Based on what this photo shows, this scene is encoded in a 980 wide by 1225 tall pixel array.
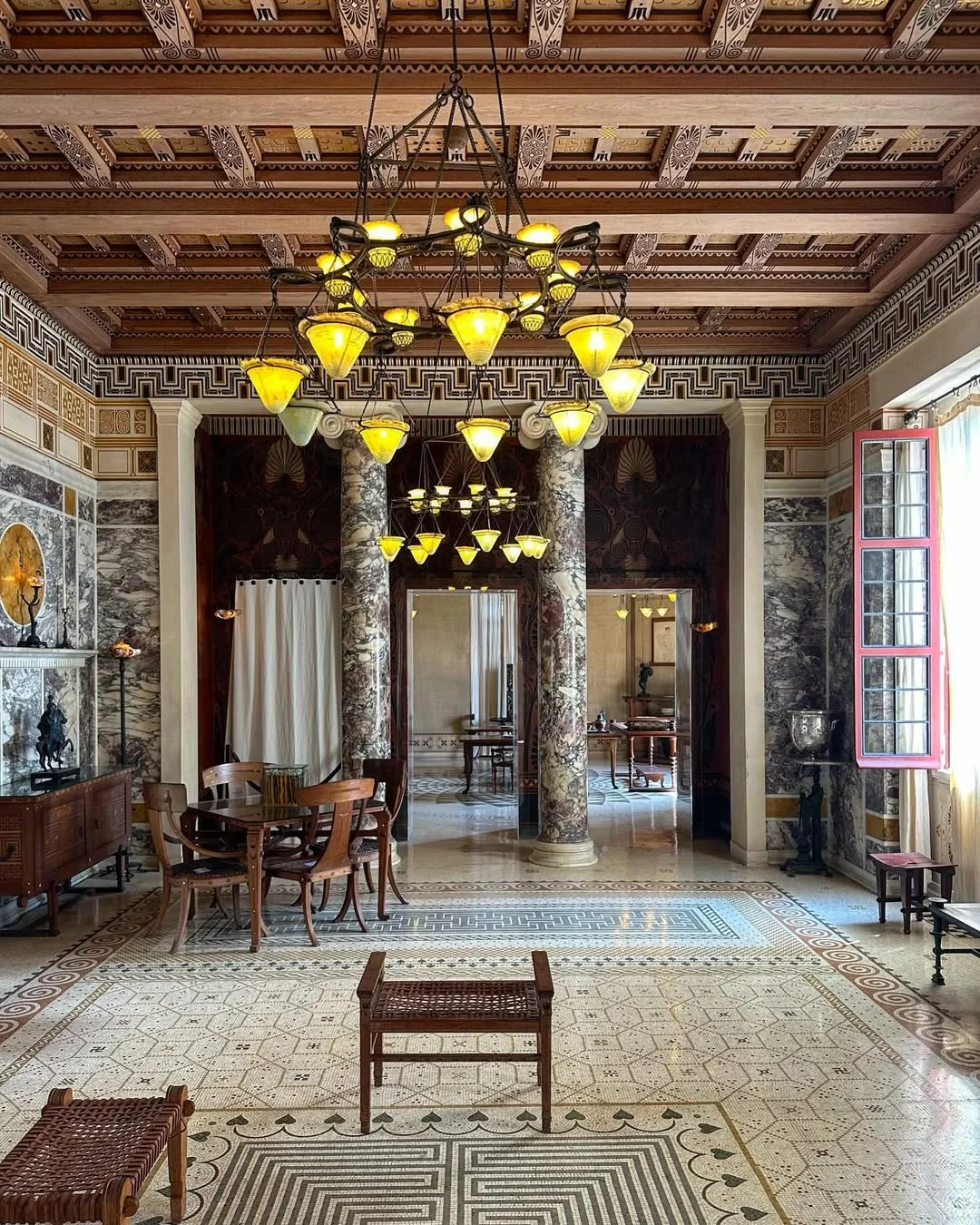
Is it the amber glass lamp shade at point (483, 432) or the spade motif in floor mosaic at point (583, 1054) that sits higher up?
the amber glass lamp shade at point (483, 432)

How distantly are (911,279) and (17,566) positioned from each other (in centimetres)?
656

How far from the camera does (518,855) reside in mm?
8852

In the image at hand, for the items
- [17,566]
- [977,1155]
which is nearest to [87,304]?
[17,566]

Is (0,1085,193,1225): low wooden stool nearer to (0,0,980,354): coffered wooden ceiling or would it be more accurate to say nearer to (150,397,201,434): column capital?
(0,0,980,354): coffered wooden ceiling

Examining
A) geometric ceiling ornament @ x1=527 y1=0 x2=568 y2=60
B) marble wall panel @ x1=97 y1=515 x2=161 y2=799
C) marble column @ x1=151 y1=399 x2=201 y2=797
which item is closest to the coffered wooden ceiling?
geometric ceiling ornament @ x1=527 y1=0 x2=568 y2=60

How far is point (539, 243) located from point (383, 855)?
4496 millimetres

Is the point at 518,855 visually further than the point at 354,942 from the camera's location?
Yes

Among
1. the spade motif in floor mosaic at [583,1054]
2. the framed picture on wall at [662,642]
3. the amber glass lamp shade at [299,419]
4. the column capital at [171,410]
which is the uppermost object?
the column capital at [171,410]

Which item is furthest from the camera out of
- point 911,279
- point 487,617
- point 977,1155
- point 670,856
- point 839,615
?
point 487,617

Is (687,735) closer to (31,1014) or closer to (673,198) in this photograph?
(673,198)

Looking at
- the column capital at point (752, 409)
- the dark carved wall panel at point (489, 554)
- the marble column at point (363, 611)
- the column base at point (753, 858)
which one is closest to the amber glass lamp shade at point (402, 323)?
the marble column at point (363, 611)

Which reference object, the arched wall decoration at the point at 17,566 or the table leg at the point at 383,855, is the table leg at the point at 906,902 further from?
the arched wall decoration at the point at 17,566

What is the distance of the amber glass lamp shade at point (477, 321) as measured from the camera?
3.31 metres

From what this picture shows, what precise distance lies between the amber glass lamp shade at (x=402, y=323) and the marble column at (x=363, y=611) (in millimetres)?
4302
